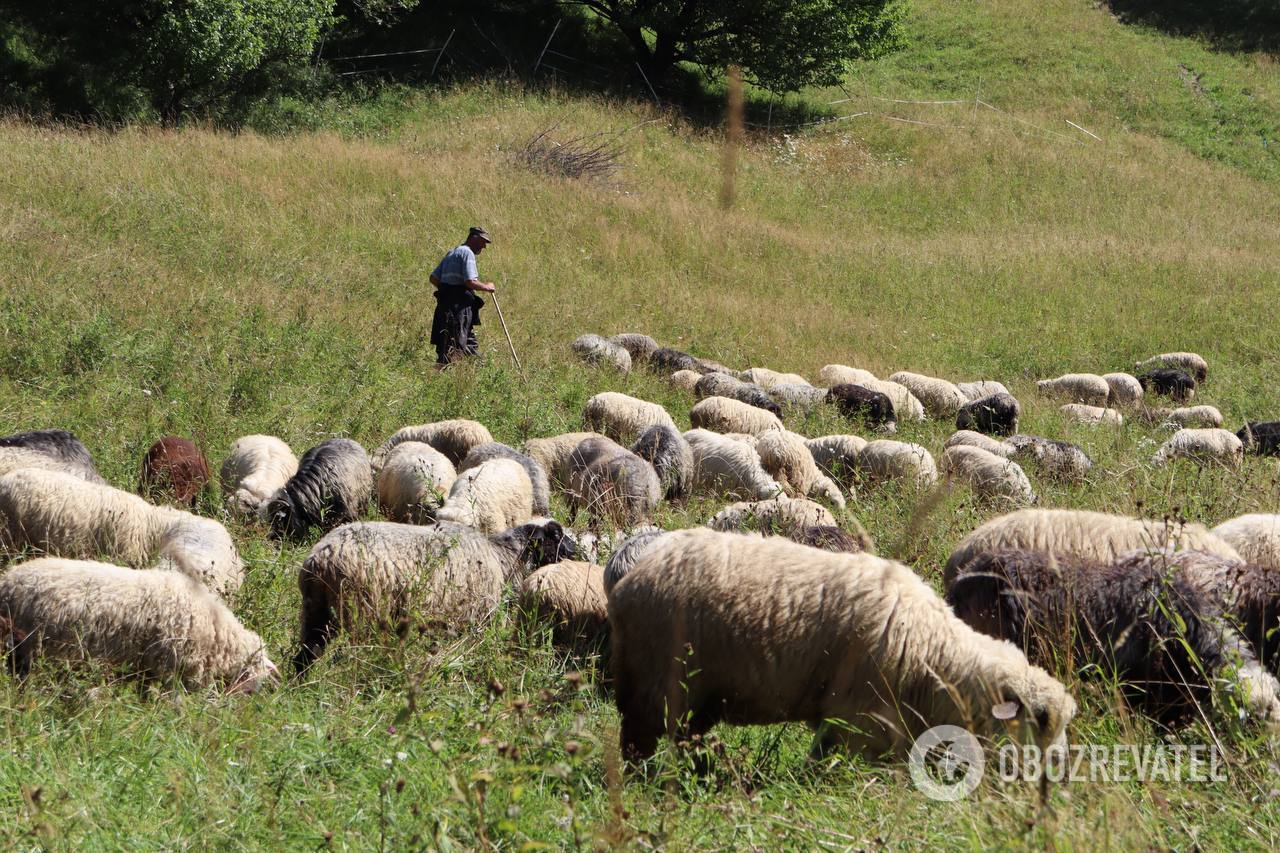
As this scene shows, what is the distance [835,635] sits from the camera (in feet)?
12.2

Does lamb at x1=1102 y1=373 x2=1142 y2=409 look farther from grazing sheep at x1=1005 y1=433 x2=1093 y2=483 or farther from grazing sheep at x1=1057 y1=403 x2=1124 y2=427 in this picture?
grazing sheep at x1=1005 y1=433 x2=1093 y2=483

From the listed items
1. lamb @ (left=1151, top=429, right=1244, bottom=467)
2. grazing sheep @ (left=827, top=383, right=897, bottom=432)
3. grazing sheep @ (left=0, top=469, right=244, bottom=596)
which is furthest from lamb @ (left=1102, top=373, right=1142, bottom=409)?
grazing sheep @ (left=0, top=469, right=244, bottom=596)

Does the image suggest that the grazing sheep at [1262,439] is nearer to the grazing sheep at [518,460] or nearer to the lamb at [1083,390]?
the lamb at [1083,390]

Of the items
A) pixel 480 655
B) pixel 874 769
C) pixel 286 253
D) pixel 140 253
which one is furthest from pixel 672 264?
pixel 874 769

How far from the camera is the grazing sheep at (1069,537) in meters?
5.16

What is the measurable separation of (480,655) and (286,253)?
424 inches

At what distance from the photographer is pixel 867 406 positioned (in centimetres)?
1157

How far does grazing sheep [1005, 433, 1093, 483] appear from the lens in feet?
29.8

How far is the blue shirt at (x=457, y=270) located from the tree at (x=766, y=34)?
20149 millimetres

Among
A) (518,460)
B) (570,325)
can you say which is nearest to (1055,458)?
(518,460)

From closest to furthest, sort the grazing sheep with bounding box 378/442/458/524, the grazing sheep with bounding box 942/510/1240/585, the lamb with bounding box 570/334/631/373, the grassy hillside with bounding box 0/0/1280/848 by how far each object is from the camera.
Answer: the grassy hillside with bounding box 0/0/1280/848, the grazing sheep with bounding box 942/510/1240/585, the grazing sheep with bounding box 378/442/458/524, the lamb with bounding box 570/334/631/373

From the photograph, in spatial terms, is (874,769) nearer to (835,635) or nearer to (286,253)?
(835,635)

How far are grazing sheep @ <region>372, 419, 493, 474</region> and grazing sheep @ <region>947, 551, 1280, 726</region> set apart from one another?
15.6ft

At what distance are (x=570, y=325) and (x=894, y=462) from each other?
6515mm
